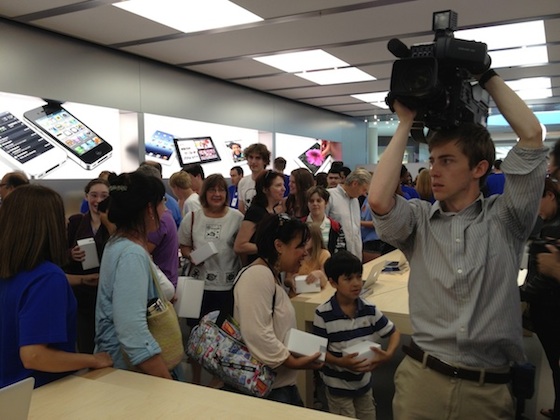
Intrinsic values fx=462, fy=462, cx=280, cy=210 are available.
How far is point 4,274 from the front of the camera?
1.39m

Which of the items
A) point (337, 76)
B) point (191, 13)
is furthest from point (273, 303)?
point (337, 76)

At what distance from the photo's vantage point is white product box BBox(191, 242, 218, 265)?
117 inches

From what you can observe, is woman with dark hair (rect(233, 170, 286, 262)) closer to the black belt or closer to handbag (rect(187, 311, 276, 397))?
handbag (rect(187, 311, 276, 397))

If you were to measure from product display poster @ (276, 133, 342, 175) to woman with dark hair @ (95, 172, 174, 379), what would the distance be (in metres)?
7.51

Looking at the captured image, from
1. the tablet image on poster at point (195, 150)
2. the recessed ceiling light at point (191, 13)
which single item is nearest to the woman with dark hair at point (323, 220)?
the recessed ceiling light at point (191, 13)

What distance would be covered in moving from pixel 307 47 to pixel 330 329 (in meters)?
4.28

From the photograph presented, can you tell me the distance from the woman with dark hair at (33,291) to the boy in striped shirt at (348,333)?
1140 mm

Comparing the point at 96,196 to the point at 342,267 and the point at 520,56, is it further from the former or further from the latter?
the point at 520,56

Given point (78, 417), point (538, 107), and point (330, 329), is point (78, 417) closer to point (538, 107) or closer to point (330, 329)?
point (330, 329)

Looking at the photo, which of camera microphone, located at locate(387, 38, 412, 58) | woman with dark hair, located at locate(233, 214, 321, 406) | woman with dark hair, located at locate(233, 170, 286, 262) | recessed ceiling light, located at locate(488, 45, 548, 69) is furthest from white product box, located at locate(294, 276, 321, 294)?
recessed ceiling light, located at locate(488, 45, 548, 69)

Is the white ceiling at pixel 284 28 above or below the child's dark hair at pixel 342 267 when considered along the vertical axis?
above

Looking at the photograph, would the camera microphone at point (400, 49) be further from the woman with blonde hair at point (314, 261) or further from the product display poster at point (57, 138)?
the product display poster at point (57, 138)

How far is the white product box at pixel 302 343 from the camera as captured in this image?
182cm

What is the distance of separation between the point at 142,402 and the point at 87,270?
1.48 metres
